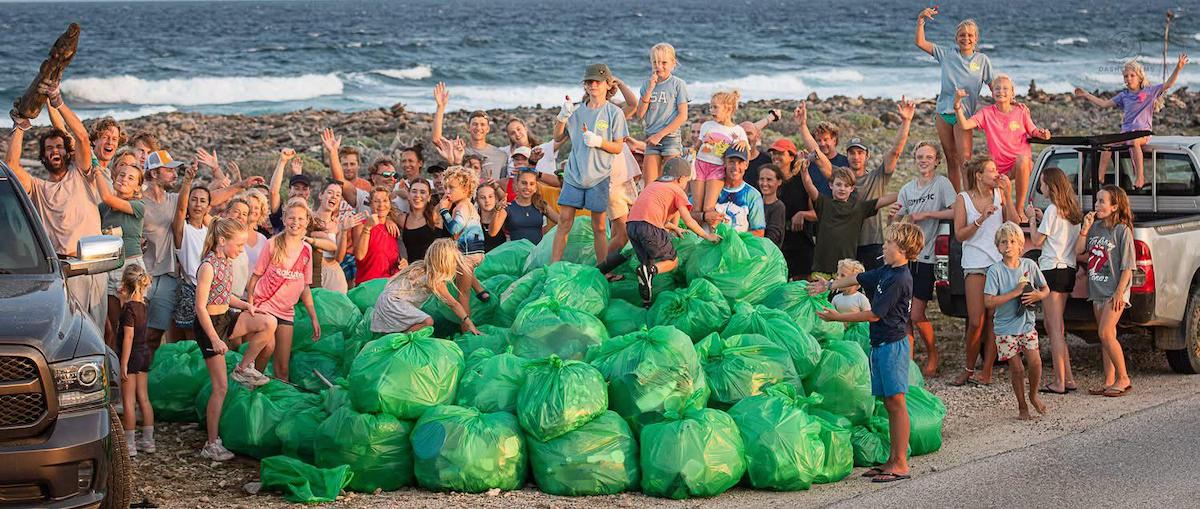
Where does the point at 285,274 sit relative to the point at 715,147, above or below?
below

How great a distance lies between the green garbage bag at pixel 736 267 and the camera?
28.5ft

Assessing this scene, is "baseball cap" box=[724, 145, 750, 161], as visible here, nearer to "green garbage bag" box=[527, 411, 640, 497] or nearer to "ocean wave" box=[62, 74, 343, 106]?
"green garbage bag" box=[527, 411, 640, 497]

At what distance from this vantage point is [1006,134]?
10.5 metres

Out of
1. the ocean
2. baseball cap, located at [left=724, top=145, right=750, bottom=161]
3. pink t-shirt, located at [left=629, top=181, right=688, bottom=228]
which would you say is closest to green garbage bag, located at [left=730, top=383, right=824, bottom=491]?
pink t-shirt, located at [left=629, top=181, right=688, bottom=228]

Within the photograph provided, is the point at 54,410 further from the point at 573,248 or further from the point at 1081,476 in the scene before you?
the point at 1081,476

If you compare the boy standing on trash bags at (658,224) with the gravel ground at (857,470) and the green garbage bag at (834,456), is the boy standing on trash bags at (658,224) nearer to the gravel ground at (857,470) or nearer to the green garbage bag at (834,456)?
the green garbage bag at (834,456)

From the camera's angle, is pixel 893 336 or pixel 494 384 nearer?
pixel 893 336

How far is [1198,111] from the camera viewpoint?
28.7 m

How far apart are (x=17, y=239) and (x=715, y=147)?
15.9 feet

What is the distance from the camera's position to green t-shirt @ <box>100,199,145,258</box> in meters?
8.61

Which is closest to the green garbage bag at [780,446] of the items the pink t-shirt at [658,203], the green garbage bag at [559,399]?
the green garbage bag at [559,399]

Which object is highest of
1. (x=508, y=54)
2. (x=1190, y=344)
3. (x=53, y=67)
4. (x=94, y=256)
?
(x=53, y=67)

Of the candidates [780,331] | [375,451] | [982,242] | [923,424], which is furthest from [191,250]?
[982,242]

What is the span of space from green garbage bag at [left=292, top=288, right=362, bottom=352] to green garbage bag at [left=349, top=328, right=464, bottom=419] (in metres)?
1.60
